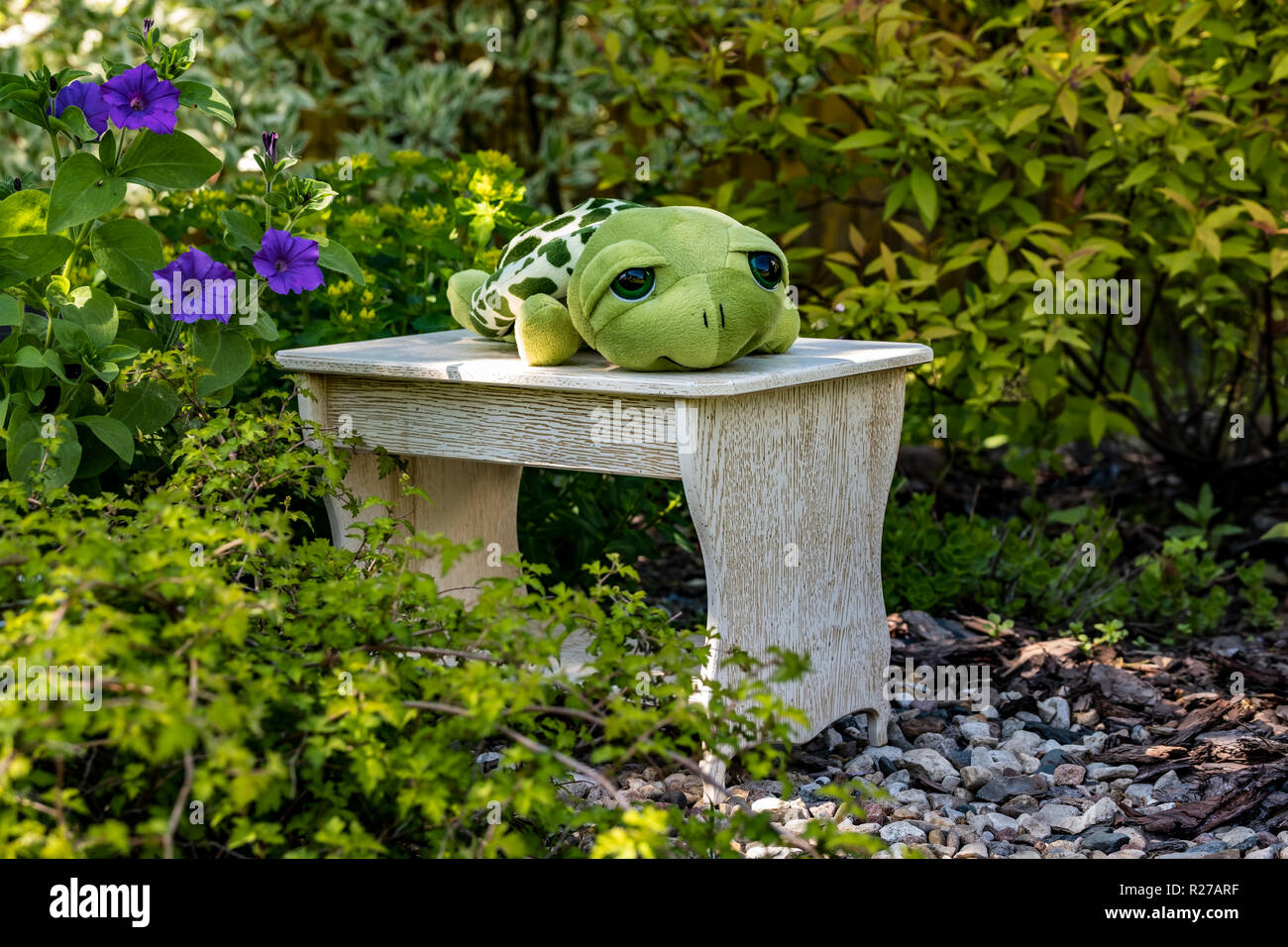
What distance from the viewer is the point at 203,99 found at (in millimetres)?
2016

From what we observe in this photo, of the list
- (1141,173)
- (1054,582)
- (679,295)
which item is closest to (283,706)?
(679,295)

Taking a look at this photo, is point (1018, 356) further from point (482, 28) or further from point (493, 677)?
point (482, 28)

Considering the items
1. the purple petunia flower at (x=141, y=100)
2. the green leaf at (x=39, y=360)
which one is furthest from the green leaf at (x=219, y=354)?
the purple petunia flower at (x=141, y=100)

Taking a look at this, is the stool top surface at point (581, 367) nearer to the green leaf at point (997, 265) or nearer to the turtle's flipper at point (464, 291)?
the turtle's flipper at point (464, 291)

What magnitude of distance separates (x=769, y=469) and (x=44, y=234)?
1.18 metres

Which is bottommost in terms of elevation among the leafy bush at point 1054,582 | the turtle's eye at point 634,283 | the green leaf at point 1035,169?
the leafy bush at point 1054,582

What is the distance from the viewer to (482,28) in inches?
194

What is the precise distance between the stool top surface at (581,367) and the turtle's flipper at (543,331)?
2 centimetres

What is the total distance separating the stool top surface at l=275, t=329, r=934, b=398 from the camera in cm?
189

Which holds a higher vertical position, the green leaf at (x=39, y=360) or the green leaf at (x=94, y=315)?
the green leaf at (x=94, y=315)

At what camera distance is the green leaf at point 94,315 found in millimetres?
1998

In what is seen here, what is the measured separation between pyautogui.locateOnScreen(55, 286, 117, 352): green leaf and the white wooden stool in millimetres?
307

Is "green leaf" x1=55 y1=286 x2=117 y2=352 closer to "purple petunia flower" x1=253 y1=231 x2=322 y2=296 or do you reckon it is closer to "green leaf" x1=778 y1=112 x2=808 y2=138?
"purple petunia flower" x1=253 y1=231 x2=322 y2=296
